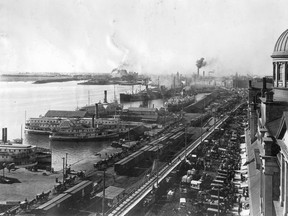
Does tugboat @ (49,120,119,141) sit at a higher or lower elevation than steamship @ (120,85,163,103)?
lower

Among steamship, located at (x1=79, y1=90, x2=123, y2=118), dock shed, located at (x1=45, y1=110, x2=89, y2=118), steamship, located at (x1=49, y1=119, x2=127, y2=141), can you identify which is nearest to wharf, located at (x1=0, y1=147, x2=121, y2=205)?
steamship, located at (x1=49, y1=119, x2=127, y2=141)

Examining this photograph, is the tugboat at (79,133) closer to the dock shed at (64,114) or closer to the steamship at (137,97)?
the dock shed at (64,114)

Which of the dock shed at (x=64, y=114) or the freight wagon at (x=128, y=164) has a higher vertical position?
the dock shed at (x=64, y=114)

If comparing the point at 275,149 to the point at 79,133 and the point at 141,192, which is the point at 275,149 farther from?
the point at 79,133

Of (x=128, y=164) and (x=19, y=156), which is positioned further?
(x=19, y=156)

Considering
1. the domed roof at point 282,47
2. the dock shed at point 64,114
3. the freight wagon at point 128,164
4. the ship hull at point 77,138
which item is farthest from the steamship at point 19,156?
the dock shed at point 64,114

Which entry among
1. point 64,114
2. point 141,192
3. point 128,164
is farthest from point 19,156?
point 64,114

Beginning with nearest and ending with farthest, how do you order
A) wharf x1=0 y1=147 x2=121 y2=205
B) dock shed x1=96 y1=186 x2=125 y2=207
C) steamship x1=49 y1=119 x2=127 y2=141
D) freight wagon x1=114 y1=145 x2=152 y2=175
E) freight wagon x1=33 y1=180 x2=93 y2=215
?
freight wagon x1=33 y1=180 x2=93 y2=215 → dock shed x1=96 y1=186 x2=125 y2=207 → wharf x1=0 y1=147 x2=121 y2=205 → freight wagon x1=114 y1=145 x2=152 y2=175 → steamship x1=49 y1=119 x2=127 y2=141

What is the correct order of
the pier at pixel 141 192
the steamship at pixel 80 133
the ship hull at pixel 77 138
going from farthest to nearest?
the steamship at pixel 80 133 < the ship hull at pixel 77 138 < the pier at pixel 141 192

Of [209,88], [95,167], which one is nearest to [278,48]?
[95,167]

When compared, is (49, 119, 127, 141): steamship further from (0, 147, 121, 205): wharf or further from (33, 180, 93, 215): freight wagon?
(33, 180, 93, 215): freight wagon

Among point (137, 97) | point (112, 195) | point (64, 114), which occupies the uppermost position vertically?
point (137, 97)
